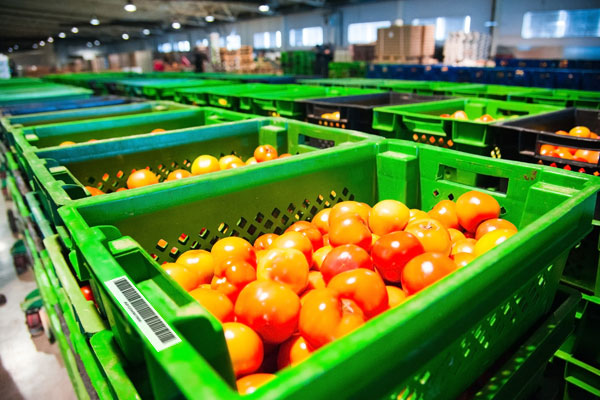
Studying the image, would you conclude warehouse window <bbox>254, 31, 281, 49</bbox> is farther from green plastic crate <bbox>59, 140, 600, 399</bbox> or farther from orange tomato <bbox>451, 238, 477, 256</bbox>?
orange tomato <bbox>451, 238, 477, 256</bbox>

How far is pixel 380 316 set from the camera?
667 mm

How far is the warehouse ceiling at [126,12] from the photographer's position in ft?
54.4

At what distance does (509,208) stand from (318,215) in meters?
0.79

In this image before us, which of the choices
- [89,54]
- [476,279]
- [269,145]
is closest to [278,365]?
[476,279]

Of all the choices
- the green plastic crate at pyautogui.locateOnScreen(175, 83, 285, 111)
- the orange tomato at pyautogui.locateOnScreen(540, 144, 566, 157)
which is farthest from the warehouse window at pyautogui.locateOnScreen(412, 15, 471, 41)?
the orange tomato at pyautogui.locateOnScreen(540, 144, 566, 157)

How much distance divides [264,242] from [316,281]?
0.31 m

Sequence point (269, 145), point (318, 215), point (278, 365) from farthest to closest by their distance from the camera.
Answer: point (269, 145)
point (318, 215)
point (278, 365)

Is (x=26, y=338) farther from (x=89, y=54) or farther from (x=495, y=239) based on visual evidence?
(x=89, y=54)

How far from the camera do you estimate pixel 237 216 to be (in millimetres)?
Answer: 1603

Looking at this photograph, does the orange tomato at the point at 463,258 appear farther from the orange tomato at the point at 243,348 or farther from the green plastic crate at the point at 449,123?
the green plastic crate at the point at 449,123

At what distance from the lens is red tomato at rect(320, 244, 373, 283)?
1.30 metres

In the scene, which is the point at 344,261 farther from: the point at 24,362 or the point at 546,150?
the point at 24,362

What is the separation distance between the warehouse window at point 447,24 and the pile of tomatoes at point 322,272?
44.6ft

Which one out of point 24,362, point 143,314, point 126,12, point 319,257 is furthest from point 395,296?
point 126,12
